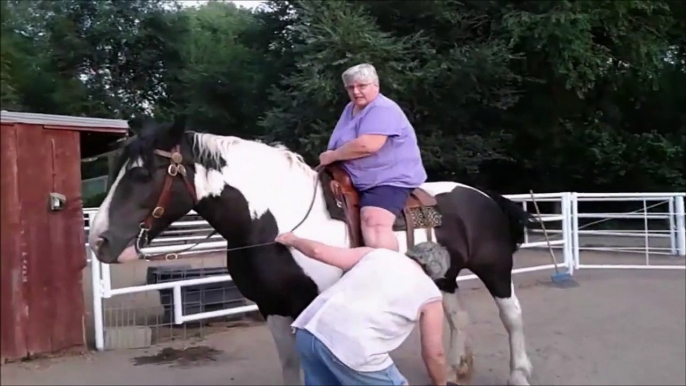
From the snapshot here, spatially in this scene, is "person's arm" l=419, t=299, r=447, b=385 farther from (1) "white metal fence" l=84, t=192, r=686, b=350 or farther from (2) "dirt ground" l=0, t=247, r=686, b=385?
(2) "dirt ground" l=0, t=247, r=686, b=385

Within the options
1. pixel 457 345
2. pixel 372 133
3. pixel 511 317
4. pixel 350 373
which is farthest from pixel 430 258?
pixel 457 345

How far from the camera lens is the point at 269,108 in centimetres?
1700

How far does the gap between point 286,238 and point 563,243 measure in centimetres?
653

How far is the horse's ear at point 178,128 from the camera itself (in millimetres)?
3156

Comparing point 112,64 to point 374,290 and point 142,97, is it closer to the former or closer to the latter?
point 142,97

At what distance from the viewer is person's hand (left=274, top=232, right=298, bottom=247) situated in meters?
2.97

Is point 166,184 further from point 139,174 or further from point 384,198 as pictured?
point 384,198

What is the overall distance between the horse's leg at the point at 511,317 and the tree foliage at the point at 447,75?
9.42 metres

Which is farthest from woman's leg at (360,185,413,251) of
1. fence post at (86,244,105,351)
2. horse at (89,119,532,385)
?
fence post at (86,244,105,351)

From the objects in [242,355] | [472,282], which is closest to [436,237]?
[242,355]

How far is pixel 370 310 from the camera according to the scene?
2.37 m

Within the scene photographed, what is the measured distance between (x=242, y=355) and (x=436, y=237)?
2.39 m

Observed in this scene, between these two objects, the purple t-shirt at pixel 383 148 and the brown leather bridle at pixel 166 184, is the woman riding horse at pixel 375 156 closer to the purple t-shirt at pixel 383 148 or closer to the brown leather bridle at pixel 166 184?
the purple t-shirt at pixel 383 148

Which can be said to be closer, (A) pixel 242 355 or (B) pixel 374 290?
(B) pixel 374 290
